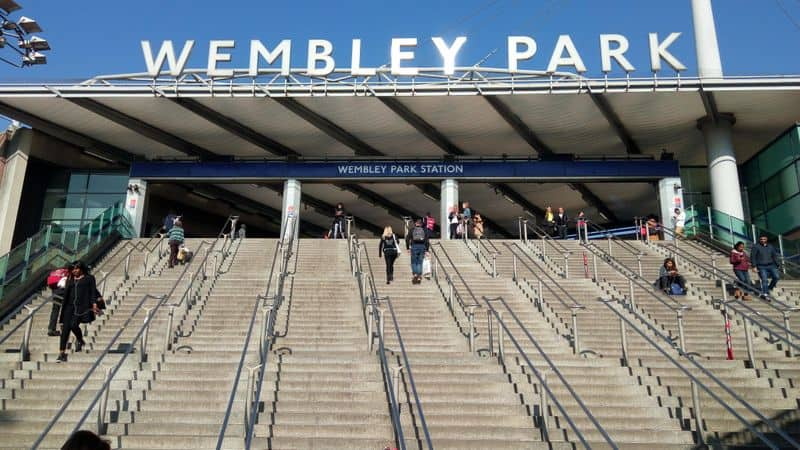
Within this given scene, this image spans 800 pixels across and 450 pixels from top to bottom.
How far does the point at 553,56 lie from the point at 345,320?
14161 millimetres

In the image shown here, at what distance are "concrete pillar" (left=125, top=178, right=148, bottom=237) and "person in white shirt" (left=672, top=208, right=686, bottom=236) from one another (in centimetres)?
1976

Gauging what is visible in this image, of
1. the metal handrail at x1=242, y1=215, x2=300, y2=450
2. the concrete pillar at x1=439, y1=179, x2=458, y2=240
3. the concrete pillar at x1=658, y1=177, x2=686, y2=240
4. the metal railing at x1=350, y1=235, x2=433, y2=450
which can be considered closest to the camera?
the metal railing at x1=350, y1=235, x2=433, y2=450

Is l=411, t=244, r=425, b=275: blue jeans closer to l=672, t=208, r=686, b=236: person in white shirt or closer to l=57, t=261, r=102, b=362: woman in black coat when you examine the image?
l=57, t=261, r=102, b=362: woman in black coat

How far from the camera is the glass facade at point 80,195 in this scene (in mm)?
25000

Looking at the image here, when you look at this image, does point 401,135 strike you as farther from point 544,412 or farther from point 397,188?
point 544,412

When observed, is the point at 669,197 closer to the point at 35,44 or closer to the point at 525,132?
the point at 525,132

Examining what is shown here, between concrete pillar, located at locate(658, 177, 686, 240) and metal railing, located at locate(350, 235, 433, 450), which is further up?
concrete pillar, located at locate(658, 177, 686, 240)

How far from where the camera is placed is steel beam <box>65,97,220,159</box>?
854 inches

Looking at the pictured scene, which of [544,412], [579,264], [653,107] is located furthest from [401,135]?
[544,412]

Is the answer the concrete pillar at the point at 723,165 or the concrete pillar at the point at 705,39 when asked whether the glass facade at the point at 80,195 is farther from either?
the concrete pillar at the point at 705,39

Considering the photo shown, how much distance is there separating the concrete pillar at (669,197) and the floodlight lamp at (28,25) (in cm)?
2161

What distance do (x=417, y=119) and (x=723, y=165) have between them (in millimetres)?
10935

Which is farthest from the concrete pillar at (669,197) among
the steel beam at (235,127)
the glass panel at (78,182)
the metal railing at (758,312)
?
the glass panel at (78,182)

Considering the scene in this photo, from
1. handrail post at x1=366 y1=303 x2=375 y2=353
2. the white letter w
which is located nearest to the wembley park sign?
the white letter w
